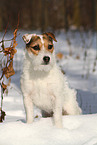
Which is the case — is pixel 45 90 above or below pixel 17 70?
below

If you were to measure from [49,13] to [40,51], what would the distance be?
17.7 meters

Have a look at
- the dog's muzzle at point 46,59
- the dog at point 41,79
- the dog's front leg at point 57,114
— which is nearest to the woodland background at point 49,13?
the dog at point 41,79

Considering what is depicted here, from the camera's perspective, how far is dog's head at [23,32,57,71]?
2.79m

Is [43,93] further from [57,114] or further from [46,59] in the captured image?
[46,59]

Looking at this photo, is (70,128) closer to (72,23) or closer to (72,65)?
(72,65)

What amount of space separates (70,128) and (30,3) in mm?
20424

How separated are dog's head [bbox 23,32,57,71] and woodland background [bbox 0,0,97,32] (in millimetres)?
11719

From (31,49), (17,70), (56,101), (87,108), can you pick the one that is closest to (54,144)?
(56,101)

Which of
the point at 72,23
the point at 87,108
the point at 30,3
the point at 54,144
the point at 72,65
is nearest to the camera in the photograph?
the point at 54,144

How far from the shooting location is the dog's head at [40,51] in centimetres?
279

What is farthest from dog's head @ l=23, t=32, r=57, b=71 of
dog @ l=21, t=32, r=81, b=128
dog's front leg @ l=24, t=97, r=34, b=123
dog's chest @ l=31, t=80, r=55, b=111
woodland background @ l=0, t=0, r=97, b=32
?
woodland background @ l=0, t=0, r=97, b=32

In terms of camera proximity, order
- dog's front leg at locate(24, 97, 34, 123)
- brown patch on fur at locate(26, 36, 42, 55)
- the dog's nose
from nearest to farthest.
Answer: the dog's nose → brown patch on fur at locate(26, 36, 42, 55) → dog's front leg at locate(24, 97, 34, 123)

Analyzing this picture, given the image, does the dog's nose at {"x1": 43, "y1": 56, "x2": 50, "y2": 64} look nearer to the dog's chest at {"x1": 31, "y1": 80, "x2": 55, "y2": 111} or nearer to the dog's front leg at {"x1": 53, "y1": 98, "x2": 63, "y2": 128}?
the dog's chest at {"x1": 31, "y1": 80, "x2": 55, "y2": 111}

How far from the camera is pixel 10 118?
12.9 feet
